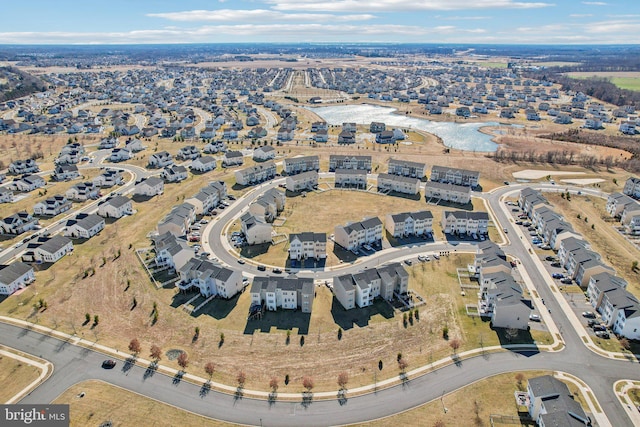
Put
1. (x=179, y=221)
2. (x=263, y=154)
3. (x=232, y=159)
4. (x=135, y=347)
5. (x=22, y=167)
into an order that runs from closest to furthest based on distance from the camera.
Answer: (x=135, y=347)
(x=179, y=221)
(x=22, y=167)
(x=232, y=159)
(x=263, y=154)

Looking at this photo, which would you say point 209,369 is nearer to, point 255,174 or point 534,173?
point 255,174

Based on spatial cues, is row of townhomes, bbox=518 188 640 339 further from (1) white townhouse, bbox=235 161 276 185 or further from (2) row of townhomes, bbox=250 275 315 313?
(1) white townhouse, bbox=235 161 276 185

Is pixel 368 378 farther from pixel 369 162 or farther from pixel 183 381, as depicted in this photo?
pixel 369 162

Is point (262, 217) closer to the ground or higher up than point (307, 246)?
higher up

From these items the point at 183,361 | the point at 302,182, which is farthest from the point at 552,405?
the point at 302,182

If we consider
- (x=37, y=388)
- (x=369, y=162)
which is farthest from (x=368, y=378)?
(x=369, y=162)

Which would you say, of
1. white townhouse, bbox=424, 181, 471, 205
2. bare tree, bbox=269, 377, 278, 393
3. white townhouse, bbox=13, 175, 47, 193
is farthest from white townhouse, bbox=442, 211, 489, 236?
white townhouse, bbox=13, 175, 47, 193
